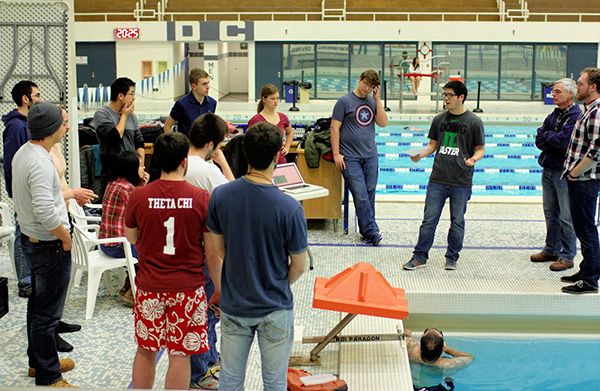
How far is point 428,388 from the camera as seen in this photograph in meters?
3.76

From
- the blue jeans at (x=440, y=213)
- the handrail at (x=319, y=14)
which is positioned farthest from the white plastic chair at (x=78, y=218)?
the handrail at (x=319, y=14)

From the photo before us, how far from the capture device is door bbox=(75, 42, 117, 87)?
2367cm

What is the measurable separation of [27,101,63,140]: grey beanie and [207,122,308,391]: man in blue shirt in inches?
42.6

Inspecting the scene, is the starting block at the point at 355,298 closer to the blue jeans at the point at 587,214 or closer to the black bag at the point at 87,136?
the blue jeans at the point at 587,214

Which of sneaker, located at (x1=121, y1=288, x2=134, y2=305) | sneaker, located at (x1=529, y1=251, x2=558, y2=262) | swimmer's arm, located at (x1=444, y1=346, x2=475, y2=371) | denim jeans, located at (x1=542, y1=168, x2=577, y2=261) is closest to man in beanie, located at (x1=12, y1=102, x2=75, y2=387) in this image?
sneaker, located at (x1=121, y1=288, x2=134, y2=305)

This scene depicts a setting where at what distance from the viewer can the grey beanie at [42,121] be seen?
304 centimetres

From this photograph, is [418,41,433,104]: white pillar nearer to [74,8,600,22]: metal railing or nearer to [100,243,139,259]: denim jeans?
[74,8,600,22]: metal railing

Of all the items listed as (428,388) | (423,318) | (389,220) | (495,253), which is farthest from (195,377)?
(389,220)

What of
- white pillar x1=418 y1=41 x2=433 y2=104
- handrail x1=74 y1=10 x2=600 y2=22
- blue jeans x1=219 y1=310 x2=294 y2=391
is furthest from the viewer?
white pillar x1=418 y1=41 x2=433 y2=104

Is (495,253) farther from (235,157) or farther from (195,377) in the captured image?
(195,377)

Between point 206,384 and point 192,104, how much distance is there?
9.14 feet

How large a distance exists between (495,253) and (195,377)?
354 cm

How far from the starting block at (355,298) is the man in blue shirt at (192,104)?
2.24 meters

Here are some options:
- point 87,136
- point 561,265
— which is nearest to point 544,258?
point 561,265
